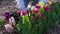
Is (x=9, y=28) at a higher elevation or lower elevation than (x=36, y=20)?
lower

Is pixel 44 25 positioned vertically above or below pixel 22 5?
below

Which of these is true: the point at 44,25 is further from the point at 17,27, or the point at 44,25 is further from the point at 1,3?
the point at 1,3

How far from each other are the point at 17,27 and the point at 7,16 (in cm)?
24

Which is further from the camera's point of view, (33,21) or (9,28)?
(9,28)

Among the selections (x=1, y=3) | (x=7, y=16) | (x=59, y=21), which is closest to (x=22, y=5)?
(x=7, y=16)

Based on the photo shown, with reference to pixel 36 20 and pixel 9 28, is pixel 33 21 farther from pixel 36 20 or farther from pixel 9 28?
pixel 9 28

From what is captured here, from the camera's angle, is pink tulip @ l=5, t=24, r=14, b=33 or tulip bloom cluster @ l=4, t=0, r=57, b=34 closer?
tulip bloom cluster @ l=4, t=0, r=57, b=34

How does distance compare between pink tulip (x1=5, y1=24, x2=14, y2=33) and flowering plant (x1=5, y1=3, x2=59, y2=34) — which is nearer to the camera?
flowering plant (x1=5, y1=3, x2=59, y2=34)

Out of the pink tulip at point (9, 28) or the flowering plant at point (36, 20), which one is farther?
the pink tulip at point (9, 28)

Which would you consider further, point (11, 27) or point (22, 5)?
point (22, 5)

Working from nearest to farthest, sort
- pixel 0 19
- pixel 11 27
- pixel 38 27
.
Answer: pixel 38 27 → pixel 11 27 → pixel 0 19

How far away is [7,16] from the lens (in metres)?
3.19

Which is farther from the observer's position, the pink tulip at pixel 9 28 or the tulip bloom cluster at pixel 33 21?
the pink tulip at pixel 9 28

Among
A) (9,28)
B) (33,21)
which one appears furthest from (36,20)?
(9,28)
